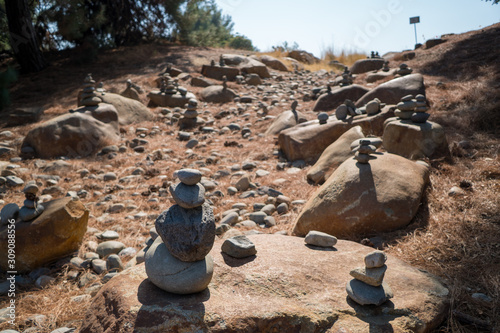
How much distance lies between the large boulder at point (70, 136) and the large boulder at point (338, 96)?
4690 millimetres

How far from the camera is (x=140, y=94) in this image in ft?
33.2

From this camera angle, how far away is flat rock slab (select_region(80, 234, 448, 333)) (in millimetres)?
1886

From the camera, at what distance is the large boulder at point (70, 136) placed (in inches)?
262

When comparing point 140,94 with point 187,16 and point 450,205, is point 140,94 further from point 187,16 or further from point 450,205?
Result: point 450,205

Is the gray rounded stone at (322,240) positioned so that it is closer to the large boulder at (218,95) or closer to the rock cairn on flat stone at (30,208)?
the rock cairn on flat stone at (30,208)

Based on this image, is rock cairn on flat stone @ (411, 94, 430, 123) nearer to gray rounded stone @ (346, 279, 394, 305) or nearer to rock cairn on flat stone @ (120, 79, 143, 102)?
gray rounded stone @ (346, 279, 394, 305)

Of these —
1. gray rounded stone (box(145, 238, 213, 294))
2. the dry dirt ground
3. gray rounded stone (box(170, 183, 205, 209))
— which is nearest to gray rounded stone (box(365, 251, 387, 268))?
the dry dirt ground

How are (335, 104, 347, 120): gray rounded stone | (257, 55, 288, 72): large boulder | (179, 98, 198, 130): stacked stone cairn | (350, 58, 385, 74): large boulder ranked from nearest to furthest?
(335, 104, 347, 120): gray rounded stone
(179, 98, 198, 130): stacked stone cairn
(350, 58, 385, 74): large boulder
(257, 55, 288, 72): large boulder

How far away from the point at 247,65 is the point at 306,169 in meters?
9.00

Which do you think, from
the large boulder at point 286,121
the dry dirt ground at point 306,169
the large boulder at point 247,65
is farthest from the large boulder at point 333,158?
the large boulder at point 247,65

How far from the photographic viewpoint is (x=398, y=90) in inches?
283

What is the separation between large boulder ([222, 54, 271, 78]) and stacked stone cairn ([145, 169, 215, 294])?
12.0 metres

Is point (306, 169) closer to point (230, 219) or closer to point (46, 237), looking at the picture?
point (230, 219)

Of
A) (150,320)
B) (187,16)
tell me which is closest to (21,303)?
(150,320)
